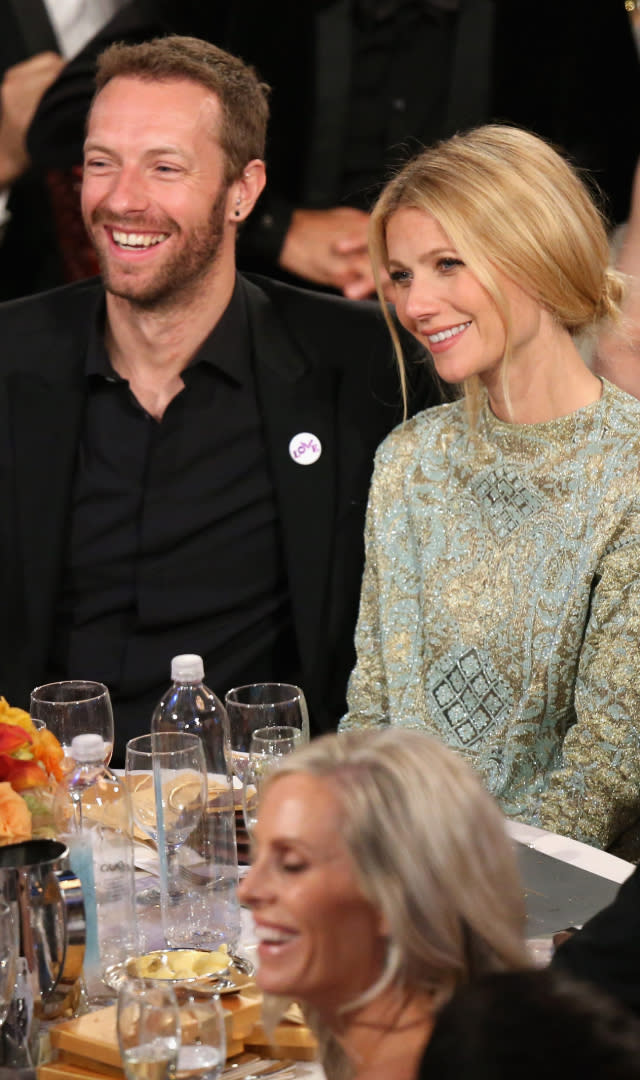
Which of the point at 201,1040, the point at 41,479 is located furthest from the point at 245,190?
the point at 201,1040

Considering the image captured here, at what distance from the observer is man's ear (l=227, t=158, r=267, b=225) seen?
3016 millimetres

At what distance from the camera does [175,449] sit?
287 cm

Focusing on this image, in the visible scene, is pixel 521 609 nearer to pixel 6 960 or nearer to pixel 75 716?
pixel 75 716

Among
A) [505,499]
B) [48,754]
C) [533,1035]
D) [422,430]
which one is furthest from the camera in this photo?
[422,430]

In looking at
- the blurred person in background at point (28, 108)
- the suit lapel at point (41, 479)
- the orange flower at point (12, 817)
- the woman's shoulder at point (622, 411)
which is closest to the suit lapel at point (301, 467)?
the suit lapel at point (41, 479)

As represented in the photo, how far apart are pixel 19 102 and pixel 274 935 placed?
3497mm

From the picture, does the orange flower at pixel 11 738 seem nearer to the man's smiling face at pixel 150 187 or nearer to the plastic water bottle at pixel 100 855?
the plastic water bottle at pixel 100 855

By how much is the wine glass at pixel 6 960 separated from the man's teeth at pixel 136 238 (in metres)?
1.75

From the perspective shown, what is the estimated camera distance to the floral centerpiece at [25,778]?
1519mm

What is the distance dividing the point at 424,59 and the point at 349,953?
3.42 metres

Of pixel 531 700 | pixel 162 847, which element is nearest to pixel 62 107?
pixel 531 700

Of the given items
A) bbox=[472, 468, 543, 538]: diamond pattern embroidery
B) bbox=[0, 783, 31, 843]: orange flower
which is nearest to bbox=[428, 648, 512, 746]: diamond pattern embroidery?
bbox=[472, 468, 543, 538]: diamond pattern embroidery

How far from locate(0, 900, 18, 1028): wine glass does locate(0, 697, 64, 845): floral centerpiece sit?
0.12 m

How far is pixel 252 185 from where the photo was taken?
306 cm
